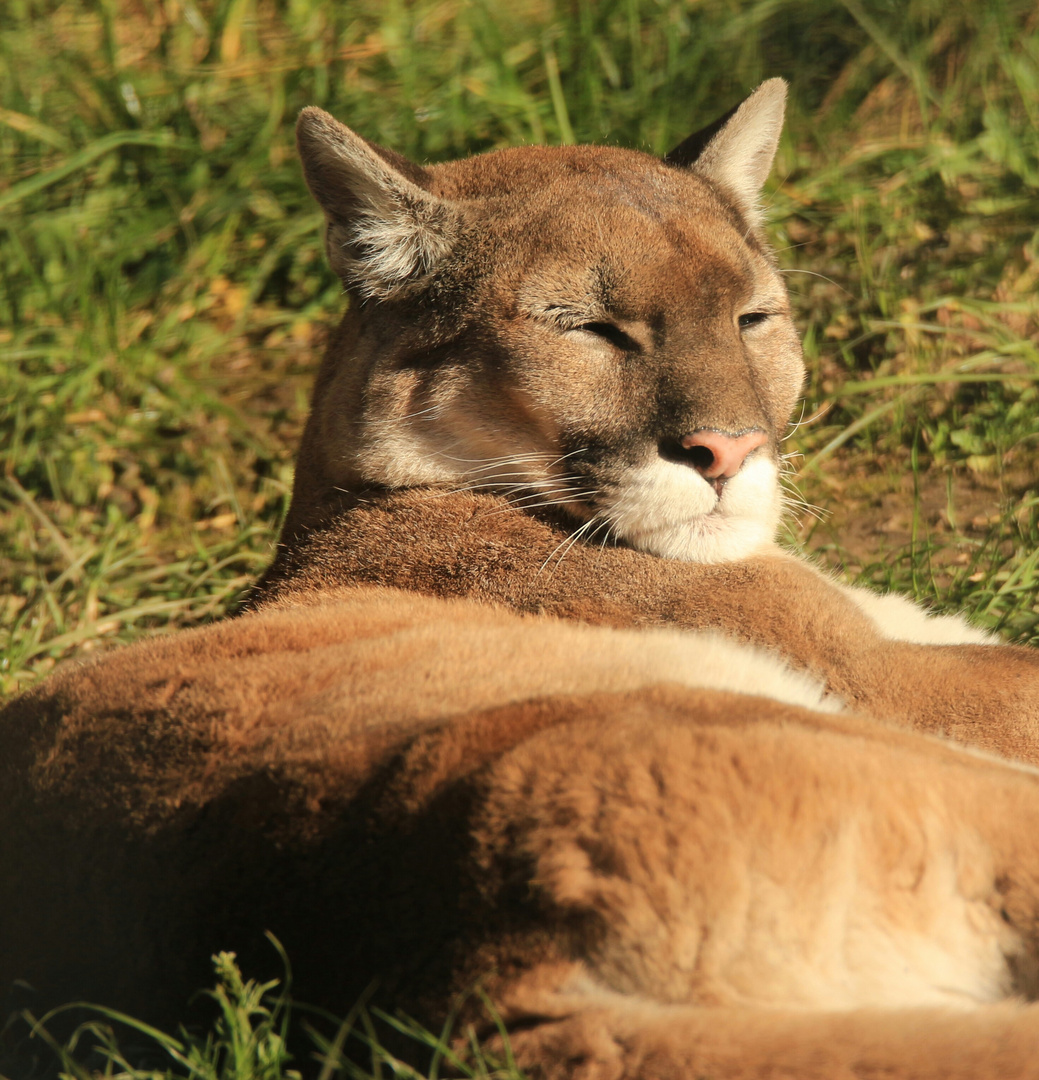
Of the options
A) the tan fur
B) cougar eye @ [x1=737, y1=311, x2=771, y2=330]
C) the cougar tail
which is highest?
cougar eye @ [x1=737, y1=311, x2=771, y2=330]

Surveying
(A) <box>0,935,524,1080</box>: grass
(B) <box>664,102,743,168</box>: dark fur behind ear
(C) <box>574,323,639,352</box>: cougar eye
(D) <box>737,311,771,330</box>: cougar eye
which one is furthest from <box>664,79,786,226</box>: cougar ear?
(A) <box>0,935,524,1080</box>: grass

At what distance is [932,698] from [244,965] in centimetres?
170

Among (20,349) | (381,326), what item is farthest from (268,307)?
(381,326)

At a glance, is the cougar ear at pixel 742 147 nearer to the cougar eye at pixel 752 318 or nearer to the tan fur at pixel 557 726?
the tan fur at pixel 557 726

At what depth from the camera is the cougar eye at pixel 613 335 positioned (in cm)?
338

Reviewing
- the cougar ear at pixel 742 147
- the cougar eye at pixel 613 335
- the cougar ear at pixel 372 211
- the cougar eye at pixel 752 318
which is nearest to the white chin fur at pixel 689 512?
the cougar eye at pixel 613 335

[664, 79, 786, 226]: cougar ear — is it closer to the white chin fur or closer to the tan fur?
the tan fur

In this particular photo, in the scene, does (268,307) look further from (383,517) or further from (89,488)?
(383,517)

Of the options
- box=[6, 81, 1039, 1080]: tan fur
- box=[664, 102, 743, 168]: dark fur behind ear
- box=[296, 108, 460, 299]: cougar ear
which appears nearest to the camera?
box=[6, 81, 1039, 1080]: tan fur

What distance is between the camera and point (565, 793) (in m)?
1.81

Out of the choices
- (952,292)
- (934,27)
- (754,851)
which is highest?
Result: (934,27)

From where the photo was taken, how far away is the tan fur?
5.72 feet

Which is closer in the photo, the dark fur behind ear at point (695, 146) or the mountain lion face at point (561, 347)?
the mountain lion face at point (561, 347)

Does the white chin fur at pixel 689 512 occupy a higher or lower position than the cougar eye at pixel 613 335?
lower
